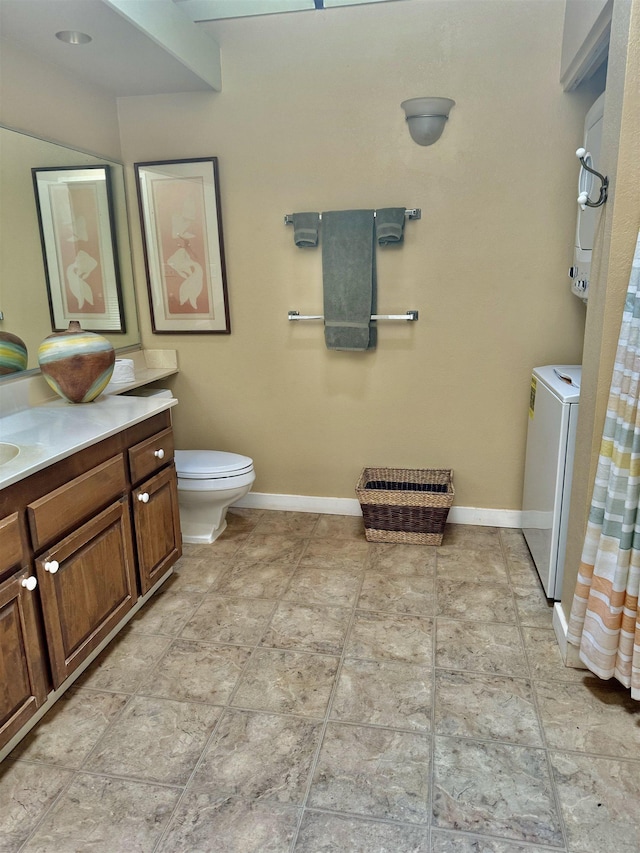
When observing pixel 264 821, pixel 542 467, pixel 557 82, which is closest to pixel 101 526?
pixel 264 821

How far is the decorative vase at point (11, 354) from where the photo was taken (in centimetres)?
235

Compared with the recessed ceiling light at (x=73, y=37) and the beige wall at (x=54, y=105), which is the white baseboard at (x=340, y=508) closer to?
the beige wall at (x=54, y=105)

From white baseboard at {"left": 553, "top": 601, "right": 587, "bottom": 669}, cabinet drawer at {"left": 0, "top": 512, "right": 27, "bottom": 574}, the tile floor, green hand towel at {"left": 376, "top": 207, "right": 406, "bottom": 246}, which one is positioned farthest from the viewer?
green hand towel at {"left": 376, "top": 207, "right": 406, "bottom": 246}

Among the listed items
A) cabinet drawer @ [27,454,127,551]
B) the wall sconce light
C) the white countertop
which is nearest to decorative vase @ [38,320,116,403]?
the white countertop

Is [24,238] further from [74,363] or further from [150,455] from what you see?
[150,455]

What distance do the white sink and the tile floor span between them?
0.81m

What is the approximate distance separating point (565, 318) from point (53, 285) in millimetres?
2364

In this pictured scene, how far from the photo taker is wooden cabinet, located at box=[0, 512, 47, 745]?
1.60 metres

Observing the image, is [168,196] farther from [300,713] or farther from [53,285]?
[300,713]

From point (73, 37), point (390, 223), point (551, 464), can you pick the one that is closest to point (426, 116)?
point (390, 223)

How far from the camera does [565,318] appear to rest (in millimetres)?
2863

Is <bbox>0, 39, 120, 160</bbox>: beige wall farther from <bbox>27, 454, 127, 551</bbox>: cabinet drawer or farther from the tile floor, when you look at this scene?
the tile floor

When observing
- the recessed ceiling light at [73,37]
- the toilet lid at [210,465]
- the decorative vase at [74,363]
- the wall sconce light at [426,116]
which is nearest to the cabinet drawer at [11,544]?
the decorative vase at [74,363]

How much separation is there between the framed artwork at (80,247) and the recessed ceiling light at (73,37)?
505 millimetres
